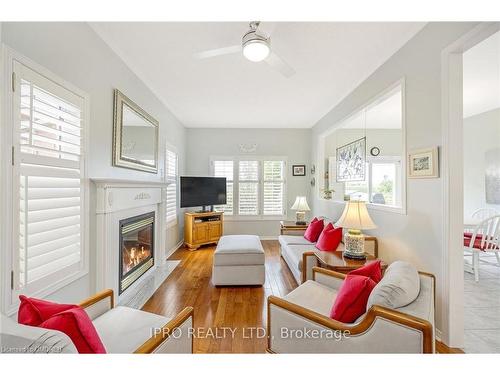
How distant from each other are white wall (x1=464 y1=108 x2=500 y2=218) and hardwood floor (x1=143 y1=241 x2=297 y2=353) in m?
4.04

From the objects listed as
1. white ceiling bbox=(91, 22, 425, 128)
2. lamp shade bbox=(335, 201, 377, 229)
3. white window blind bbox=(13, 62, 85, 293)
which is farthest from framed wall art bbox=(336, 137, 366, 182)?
white window blind bbox=(13, 62, 85, 293)

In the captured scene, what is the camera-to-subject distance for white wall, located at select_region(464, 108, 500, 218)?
3895 millimetres

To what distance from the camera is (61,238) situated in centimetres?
155

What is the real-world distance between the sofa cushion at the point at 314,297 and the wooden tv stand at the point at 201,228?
9.80ft

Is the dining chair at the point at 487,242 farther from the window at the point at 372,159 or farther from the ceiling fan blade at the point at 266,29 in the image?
the ceiling fan blade at the point at 266,29

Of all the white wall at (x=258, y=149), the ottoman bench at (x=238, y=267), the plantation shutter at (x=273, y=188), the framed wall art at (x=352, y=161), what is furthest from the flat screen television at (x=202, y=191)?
the framed wall art at (x=352, y=161)

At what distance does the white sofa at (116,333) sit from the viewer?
25.7 inches

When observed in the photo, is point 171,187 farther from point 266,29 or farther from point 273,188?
point 266,29

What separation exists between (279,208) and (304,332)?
159 inches

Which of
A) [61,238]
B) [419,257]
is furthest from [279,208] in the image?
[61,238]

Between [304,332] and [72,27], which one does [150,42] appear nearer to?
[72,27]

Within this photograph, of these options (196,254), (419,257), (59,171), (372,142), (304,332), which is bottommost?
(196,254)

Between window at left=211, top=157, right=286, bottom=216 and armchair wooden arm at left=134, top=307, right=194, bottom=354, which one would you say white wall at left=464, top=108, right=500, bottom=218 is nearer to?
window at left=211, top=157, right=286, bottom=216
